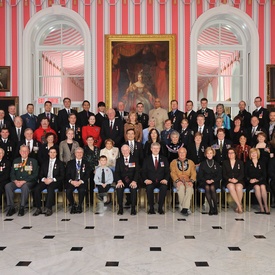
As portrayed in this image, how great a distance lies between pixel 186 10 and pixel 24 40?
4068 millimetres

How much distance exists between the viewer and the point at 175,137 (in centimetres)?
725

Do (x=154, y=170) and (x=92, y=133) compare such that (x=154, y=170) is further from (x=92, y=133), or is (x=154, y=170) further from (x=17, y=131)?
(x=17, y=131)

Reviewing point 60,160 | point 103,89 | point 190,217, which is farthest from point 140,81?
point 190,217

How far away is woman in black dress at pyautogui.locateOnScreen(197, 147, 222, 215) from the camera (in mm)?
6633

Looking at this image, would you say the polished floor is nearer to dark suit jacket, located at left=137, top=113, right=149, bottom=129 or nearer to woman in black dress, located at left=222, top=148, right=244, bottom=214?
woman in black dress, located at left=222, top=148, right=244, bottom=214

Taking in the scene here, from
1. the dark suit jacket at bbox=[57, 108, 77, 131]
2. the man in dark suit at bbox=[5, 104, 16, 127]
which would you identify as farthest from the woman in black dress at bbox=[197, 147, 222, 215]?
the man in dark suit at bbox=[5, 104, 16, 127]

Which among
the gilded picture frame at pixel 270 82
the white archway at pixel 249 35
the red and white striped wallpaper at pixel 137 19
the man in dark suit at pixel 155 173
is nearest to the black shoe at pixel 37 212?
the man in dark suit at pixel 155 173

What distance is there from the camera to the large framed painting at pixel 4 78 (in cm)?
956

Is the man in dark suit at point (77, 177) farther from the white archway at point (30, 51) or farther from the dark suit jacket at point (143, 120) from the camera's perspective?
the white archway at point (30, 51)

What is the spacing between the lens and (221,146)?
24.2 ft

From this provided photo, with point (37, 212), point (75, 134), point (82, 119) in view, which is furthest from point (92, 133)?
point (37, 212)

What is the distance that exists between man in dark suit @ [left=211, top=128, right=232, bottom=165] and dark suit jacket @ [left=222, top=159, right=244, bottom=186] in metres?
0.38

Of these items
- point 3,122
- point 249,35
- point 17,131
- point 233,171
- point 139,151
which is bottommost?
point 233,171

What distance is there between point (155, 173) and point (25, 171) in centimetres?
230
